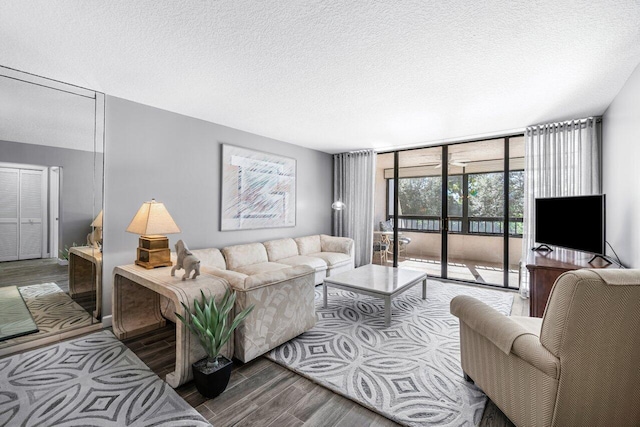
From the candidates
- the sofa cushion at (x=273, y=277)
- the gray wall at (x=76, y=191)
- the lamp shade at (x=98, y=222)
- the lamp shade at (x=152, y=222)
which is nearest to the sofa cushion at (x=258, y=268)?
the sofa cushion at (x=273, y=277)

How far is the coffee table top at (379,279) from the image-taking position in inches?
123

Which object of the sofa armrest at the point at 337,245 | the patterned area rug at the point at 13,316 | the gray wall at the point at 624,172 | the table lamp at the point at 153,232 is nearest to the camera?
the gray wall at the point at 624,172

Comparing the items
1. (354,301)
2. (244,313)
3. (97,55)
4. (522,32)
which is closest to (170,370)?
(244,313)

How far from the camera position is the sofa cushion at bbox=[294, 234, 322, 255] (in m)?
4.94

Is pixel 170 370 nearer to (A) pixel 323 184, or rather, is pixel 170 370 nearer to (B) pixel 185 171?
(B) pixel 185 171

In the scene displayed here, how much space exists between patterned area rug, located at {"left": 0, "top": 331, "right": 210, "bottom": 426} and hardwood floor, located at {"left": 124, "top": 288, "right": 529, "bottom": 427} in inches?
4.1

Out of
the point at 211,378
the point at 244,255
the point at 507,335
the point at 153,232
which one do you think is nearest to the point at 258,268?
the point at 244,255

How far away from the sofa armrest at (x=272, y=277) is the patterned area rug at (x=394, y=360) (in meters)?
0.63

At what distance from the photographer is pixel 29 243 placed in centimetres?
265

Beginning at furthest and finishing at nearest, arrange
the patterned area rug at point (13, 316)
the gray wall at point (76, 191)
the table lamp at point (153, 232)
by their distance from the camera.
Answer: the gray wall at point (76, 191) < the table lamp at point (153, 232) < the patterned area rug at point (13, 316)

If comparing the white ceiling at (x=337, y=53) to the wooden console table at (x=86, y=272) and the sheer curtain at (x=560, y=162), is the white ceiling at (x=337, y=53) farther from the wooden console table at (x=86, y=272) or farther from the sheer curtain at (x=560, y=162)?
the wooden console table at (x=86, y=272)

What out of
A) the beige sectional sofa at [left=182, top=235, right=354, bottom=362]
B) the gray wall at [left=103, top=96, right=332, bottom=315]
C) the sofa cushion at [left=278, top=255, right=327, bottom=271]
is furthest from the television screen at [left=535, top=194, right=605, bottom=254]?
the gray wall at [left=103, top=96, right=332, bottom=315]

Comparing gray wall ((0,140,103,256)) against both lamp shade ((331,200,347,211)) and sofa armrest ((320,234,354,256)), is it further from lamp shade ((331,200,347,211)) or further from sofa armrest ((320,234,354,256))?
lamp shade ((331,200,347,211))

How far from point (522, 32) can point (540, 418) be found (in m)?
2.22
